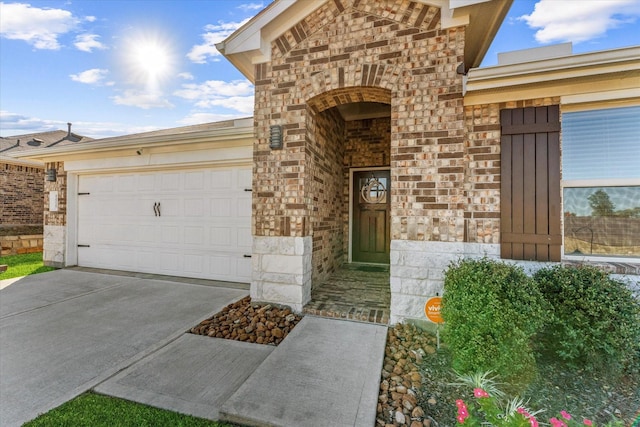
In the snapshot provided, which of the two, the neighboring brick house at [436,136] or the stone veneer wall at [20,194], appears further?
the stone veneer wall at [20,194]

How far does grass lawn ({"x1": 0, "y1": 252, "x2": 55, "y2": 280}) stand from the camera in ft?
19.4

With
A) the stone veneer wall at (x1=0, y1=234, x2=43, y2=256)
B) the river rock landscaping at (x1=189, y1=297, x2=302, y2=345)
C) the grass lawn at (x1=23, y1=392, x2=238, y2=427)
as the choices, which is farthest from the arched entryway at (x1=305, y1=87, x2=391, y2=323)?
the stone veneer wall at (x1=0, y1=234, x2=43, y2=256)

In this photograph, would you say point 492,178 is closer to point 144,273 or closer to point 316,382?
point 316,382

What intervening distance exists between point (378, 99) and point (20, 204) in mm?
12364

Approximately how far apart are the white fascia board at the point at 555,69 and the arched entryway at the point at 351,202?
1137 mm

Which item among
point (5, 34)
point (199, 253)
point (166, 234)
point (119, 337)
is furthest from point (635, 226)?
point (5, 34)

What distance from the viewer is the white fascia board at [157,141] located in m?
4.96

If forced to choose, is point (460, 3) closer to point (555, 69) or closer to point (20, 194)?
point (555, 69)

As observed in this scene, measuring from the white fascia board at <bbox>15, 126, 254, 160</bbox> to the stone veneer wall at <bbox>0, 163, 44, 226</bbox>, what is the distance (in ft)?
10.8

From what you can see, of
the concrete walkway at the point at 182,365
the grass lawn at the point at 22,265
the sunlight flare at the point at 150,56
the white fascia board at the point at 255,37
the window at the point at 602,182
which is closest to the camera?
the concrete walkway at the point at 182,365

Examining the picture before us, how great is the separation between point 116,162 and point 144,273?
268cm

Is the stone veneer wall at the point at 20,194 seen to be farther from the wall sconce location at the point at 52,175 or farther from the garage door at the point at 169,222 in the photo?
the garage door at the point at 169,222

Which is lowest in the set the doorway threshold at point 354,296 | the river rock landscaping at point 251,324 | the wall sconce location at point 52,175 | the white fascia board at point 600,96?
the river rock landscaping at point 251,324

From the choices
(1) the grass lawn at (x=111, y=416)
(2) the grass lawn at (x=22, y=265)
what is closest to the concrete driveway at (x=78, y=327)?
(1) the grass lawn at (x=111, y=416)
